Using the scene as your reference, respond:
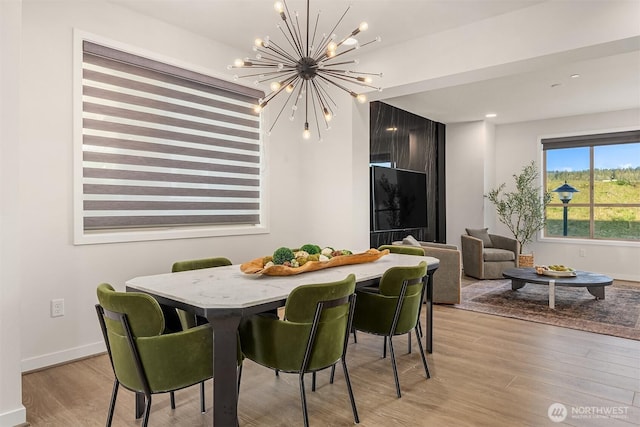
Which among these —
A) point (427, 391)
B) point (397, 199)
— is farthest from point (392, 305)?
point (397, 199)

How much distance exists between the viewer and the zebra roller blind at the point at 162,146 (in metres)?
3.16

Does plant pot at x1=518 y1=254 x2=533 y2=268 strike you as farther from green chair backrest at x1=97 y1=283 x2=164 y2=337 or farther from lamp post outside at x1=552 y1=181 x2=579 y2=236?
green chair backrest at x1=97 y1=283 x2=164 y2=337

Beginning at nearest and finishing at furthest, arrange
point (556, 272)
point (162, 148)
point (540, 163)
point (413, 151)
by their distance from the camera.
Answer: point (162, 148) → point (556, 272) → point (413, 151) → point (540, 163)

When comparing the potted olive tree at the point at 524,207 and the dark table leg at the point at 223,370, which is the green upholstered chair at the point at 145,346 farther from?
the potted olive tree at the point at 524,207

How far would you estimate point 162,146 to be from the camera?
3559mm

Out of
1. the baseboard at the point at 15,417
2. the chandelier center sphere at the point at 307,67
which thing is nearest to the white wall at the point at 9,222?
the baseboard at the point at 15,417

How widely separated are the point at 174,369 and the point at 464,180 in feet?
22.3

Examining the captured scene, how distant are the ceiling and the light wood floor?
2.43 metres

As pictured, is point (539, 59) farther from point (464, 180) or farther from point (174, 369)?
point (464, 180)

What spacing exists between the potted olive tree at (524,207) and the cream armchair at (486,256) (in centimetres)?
42

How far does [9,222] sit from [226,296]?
1.31 metres

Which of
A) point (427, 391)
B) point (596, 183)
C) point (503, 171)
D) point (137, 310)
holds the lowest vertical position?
point (427, 391)

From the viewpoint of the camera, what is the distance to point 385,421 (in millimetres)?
2119

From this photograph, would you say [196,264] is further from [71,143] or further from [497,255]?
[497,255]
